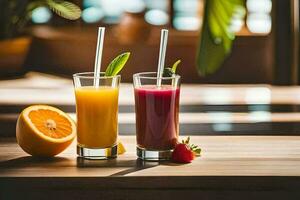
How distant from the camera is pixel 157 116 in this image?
1382 millimetres

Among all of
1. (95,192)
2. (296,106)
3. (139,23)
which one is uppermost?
(139,23)

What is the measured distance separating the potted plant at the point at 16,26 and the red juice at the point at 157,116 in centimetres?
149

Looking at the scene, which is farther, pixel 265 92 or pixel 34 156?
pixel 265 92

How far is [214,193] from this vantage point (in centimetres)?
126

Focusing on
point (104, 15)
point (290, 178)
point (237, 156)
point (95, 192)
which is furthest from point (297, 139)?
point (104, 15)

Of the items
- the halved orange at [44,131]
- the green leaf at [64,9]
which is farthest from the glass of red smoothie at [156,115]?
the green leaf at [64,9]

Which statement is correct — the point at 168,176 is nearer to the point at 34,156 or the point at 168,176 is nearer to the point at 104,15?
the point at 34,156

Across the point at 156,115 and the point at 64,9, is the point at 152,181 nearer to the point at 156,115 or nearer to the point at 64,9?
the point at 156,115

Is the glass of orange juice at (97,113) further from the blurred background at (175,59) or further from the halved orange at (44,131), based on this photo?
the blurred background at (175,59)

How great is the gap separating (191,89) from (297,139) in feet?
3.41

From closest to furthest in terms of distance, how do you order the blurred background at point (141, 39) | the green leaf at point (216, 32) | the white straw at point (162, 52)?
the green leaf at point (216, 32)
the white straw at point (162, 52)
the blurred background at point (141, 39)

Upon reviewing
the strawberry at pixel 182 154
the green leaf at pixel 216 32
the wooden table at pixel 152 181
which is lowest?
the wooden table at pixel 152 181

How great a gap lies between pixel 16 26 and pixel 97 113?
2.33m

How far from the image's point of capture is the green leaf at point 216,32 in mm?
1162
